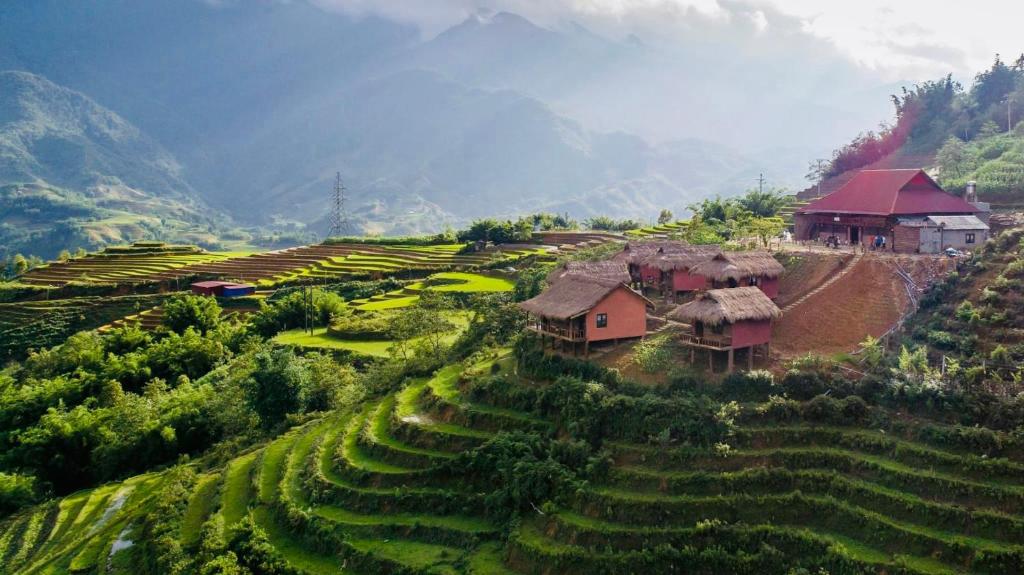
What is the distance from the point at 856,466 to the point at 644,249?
16374mm

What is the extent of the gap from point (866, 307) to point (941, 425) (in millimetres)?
7318

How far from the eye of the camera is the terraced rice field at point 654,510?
14883 mm

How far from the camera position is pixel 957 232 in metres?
28.2

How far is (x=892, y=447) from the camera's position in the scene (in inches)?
656

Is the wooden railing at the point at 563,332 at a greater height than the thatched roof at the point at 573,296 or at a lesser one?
lesser

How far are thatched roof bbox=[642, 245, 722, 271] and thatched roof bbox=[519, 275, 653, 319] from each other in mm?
4229

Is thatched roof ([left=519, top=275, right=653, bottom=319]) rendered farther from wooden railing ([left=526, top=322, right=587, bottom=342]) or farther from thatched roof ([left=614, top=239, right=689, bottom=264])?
thatched roof ([left=614, top=239, right=689, bottom=264])

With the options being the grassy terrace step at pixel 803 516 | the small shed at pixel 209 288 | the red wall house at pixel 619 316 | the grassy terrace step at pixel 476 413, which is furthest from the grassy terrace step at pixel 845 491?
the small shed at pixel 209 288

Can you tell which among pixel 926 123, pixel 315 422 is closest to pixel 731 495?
pixel 315 422

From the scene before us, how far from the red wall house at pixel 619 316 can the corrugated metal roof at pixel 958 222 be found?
43.0ft

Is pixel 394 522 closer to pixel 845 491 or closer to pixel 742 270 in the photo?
pixel 845 491

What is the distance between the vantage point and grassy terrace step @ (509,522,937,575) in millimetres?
14453

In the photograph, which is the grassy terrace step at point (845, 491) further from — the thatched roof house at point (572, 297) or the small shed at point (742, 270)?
the small shed at point (742, 270)

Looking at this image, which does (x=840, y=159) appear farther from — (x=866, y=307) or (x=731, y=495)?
(x=731, y=495)
